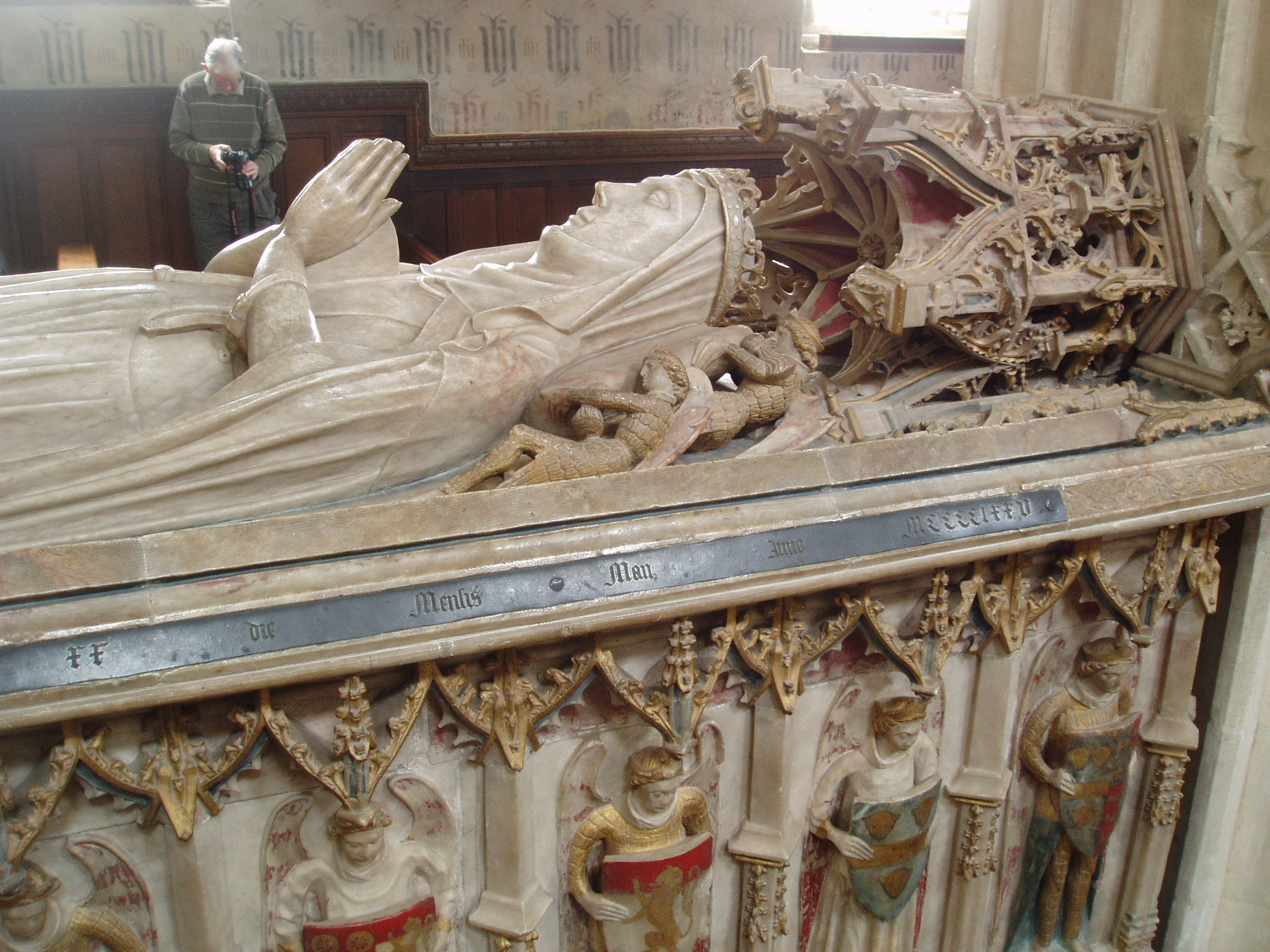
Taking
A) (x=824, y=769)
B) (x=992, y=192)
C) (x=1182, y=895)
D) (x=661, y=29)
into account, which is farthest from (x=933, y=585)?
(x=661, y=29)

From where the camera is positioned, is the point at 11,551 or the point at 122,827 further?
the point at 122,827

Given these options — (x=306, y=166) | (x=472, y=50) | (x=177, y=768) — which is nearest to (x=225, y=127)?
(x=306, y=166)

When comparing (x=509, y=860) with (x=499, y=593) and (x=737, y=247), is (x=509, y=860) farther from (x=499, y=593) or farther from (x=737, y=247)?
(x=737, y=247)

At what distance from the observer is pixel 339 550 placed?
6.80 ft

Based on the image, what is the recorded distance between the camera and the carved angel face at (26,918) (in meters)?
2.03

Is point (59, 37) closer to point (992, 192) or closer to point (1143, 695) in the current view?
point (992, 192)

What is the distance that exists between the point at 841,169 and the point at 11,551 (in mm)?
2350

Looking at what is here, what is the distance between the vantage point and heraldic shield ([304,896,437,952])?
7.48 feet

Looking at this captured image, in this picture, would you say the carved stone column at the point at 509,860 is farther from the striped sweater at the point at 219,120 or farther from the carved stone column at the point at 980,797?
the striped sweater at the point at 219,120

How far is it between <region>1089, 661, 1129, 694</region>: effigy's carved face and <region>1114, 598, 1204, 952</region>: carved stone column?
246 millimetres

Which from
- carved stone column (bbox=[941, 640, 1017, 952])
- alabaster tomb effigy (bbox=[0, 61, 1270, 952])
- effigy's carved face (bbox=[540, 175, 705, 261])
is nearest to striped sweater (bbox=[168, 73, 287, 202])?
alabaster tomb effigy (bbox=[0, 61, 1270, 952])

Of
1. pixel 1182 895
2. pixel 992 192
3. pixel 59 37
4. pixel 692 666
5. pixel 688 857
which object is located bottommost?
pixel 1182 895

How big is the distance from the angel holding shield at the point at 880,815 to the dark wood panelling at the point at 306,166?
3.81 meters

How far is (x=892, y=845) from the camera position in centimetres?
278
